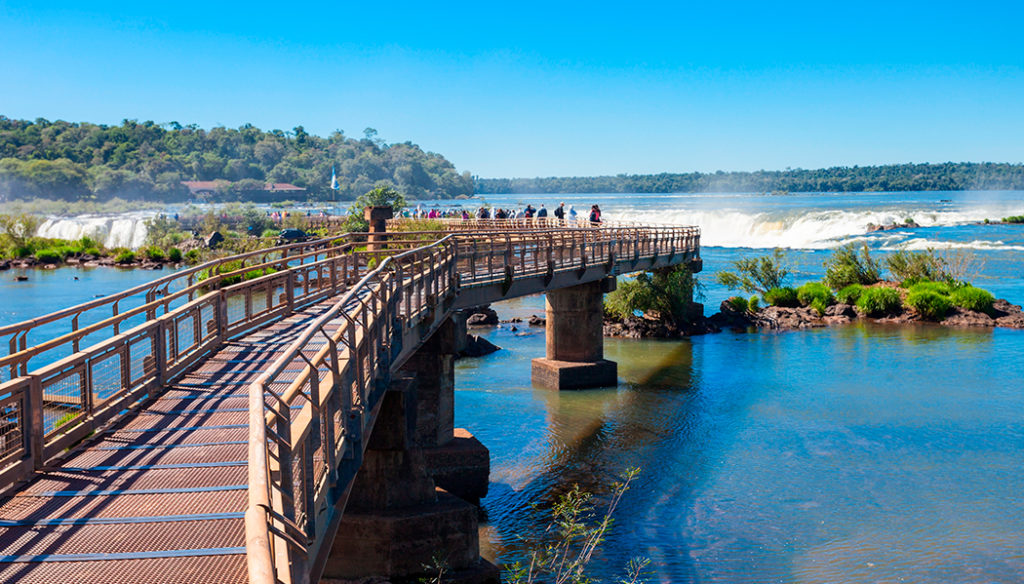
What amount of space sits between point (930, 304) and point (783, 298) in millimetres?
6379

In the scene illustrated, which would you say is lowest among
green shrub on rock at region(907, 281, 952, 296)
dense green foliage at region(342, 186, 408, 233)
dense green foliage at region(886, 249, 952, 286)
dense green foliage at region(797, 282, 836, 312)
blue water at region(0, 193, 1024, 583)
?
blue water at region(0, 193, 1024, 583)

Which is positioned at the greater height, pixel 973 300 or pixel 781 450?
pixel 973 300

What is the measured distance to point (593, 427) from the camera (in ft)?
78.0

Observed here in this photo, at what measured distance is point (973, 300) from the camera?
40.3 metres

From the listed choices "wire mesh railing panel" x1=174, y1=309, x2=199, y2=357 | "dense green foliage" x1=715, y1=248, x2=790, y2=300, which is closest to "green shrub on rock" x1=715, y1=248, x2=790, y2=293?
"dense green foliage" x1=715, y1=248, x2=790, y2=300

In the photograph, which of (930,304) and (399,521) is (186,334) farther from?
(930,304)

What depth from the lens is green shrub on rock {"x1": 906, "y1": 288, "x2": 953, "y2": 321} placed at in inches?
1583

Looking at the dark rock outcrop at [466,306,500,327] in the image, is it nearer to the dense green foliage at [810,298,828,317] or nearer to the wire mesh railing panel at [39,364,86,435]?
the dense green foliage at [810,298,828,317]

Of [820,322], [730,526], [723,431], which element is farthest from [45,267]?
[730,526]

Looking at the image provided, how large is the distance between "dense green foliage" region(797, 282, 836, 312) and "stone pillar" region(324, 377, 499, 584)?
32.8 metres

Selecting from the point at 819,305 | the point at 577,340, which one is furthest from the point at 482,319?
the point at 819,305

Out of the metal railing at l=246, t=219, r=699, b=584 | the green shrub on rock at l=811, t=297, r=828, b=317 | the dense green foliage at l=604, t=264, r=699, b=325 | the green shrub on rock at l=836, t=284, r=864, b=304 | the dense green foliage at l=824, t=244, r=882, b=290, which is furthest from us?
the dense green foliage at l=824, t=244, r=882, b=290

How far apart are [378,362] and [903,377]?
22894 millimetres

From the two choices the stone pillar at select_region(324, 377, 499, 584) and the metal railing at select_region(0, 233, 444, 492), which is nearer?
the metal railing at select_region(0, 233, 444, 492)
